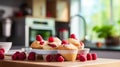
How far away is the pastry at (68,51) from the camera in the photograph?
124 centimetres

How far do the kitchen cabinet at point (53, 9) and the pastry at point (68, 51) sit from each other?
11.6 ft

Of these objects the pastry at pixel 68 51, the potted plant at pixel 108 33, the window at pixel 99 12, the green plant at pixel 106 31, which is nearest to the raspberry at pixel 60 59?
the pastry at pixel 68 51

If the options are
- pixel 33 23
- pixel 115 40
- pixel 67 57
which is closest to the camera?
pixel 67 57

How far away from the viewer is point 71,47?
4.12ft

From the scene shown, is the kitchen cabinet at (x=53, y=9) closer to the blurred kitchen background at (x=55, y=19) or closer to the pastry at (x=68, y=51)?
the blurred kitchen background at (x=55, y=19)

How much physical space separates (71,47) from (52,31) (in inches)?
142

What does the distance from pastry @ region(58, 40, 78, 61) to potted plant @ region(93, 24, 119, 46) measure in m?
2.73

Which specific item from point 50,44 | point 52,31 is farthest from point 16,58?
point 52,31

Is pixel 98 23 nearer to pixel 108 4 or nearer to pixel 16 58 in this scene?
pixel 108 4

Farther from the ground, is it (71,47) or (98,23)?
(98,23)

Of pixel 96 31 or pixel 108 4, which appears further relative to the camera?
pixel 108 4

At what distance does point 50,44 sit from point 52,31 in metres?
3.55

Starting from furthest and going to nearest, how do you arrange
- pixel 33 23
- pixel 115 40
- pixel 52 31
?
pixel 52 31, pixel 33 23, pixel 115 40

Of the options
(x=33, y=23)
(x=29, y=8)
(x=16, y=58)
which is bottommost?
(x=16, y=58)
